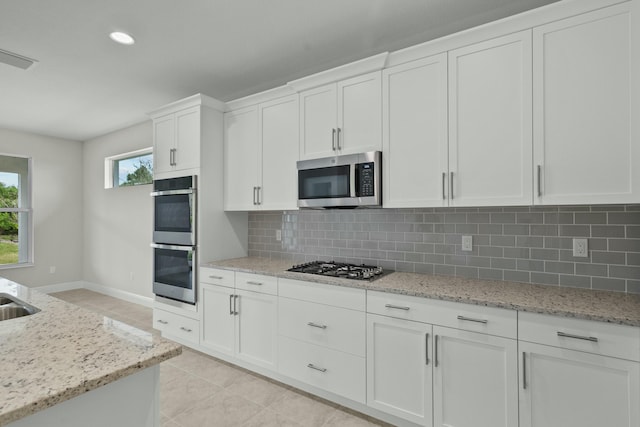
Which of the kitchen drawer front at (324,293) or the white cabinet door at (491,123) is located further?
the kitchen drawer front at (324,293)

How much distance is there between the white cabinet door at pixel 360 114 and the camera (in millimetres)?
2443

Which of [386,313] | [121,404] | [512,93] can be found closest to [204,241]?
[386,313]

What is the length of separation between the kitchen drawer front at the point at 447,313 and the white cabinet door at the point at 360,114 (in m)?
1.09

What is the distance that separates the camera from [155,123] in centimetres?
364

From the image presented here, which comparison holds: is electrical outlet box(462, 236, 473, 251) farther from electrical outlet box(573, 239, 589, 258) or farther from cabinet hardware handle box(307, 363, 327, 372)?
cabinet hardware handle box(307, 363, 327, 372)

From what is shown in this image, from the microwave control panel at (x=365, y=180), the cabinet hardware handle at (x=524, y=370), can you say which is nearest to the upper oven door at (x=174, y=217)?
the microwave control panel at (x=365, y=180)

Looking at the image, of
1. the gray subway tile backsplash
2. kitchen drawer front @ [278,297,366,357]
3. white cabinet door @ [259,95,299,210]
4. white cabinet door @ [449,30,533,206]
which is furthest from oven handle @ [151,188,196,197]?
white cabinet door @ [449,30,533,206]

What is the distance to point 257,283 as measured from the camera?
2.76 meters

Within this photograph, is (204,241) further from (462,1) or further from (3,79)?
(462,1)

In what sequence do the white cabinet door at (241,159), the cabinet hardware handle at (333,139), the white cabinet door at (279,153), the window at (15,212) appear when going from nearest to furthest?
the cabinet hardware handle at (333,139) < the white cabinet door at (279,153) < the white cabinet door at (241,159) < the window at (15,212)

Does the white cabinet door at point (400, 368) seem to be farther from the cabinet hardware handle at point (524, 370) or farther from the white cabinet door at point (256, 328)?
the white cabinet door at point (256, 328)

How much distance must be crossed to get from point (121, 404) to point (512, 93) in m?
2.39

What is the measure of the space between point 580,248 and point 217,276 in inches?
109

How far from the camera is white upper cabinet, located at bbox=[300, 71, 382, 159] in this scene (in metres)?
2.46
